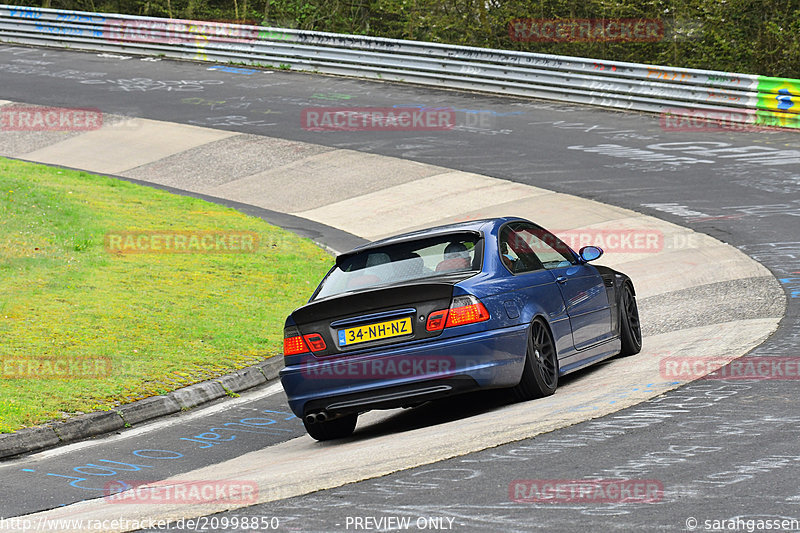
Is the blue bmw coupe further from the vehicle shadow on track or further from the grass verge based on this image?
the grass verge

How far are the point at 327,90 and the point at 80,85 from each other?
22.0 feet

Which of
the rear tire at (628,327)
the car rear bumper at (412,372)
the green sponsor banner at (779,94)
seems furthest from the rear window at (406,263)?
the green sponsor banner at (779,94)

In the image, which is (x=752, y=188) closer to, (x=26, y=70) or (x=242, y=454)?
(x=242, y=454)

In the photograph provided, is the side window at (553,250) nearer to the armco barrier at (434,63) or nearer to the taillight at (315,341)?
the taillight at (315,341)

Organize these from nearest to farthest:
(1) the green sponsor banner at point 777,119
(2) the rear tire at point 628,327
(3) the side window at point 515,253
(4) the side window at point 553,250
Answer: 1. (3) the side window at point 515,253
2. (4) the side window at point 553,250
3. (2) the rear tire at point 628,327
4. (1) the green sponsor banner at point 777,119

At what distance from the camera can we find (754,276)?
1238cm

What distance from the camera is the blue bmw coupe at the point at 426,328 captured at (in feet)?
25.0

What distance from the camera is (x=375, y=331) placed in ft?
25.3

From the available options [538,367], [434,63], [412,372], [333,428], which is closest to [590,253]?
[538,367]

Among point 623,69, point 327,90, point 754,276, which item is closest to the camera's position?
point 754,276

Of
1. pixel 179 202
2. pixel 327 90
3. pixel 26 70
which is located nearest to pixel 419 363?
pixel 179 202

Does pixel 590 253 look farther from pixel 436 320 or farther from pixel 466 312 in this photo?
pixel 436 320

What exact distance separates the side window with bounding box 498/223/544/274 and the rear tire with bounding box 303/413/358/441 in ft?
5.35

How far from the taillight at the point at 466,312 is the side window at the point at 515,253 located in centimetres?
68
